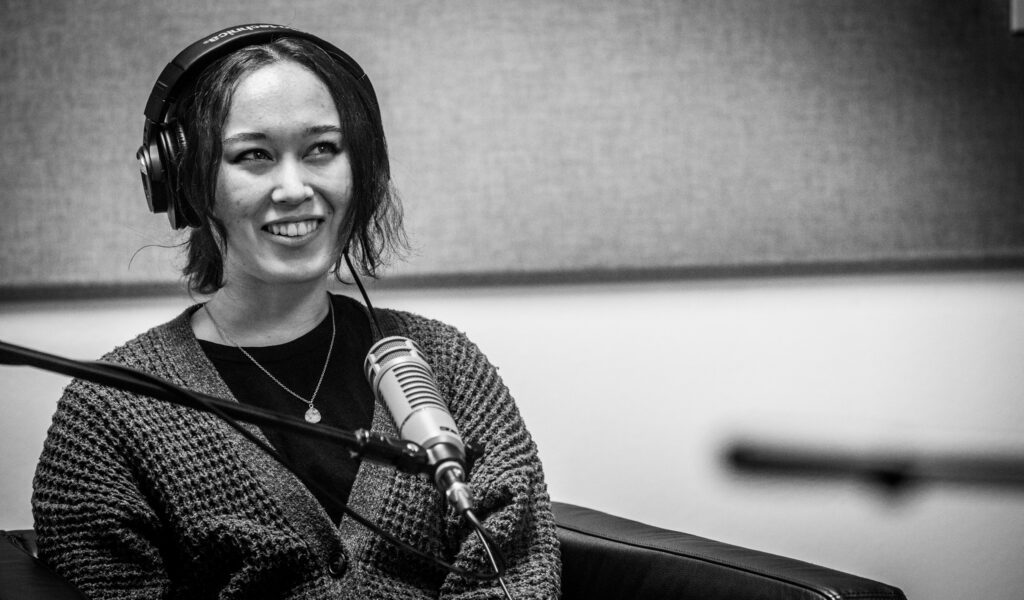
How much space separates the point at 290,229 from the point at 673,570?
0.55 metres

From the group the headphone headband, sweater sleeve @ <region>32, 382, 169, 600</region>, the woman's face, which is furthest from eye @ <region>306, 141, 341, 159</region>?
sweater sleeve @ <region>32, 382, 169, 600</region>

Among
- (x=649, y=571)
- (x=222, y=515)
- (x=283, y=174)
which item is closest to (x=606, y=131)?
(x=283, y=174)

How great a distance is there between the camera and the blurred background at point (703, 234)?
1.43 m

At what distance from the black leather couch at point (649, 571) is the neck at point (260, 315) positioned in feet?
1.03

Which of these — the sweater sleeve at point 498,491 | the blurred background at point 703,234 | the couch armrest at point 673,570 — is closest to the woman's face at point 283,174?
the sweater sleeve at point 498,491

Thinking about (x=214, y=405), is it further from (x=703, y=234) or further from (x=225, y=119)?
(x=703, y=234)

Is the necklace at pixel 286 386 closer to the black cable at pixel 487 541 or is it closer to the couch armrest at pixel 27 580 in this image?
the couch armrest at pixel 27 580

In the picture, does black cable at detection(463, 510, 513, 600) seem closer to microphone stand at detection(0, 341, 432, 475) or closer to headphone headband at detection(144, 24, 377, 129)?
microphone stand at detection(0, 341, 432, 475)

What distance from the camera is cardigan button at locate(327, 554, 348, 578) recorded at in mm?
1046

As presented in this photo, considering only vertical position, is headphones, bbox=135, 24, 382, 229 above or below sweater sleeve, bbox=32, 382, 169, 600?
above

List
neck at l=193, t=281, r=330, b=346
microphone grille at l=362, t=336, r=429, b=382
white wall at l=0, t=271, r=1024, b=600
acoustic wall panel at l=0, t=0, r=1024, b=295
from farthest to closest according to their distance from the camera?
white wall at l=0, t=271, r=1024, b=600 → acoustic wall panel at l=0, t=0, r=1024, b=295 → neck at l=193, t=281, r=330, b=346 → microphone grille at l=362, t=336, r=429, b=382

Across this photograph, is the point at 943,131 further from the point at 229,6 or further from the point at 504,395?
the point at 229,6

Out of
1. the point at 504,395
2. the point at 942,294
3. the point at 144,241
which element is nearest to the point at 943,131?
the point at 942,294

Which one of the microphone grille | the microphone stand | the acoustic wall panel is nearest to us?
the microphone stand
